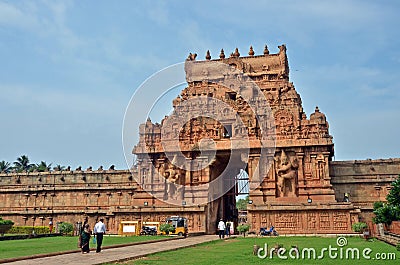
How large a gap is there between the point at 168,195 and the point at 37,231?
12.0m

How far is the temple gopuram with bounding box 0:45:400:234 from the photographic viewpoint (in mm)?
36156

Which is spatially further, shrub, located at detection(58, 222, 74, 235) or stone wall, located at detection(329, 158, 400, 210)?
stone wall, located at detection(329, 158, 400, 210)

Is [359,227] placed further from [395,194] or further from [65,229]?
[65,229]

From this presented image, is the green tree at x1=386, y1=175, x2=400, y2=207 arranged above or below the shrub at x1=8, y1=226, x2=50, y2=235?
above

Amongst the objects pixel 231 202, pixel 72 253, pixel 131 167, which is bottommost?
pixel 72 253

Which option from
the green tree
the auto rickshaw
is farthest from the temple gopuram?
the green tree

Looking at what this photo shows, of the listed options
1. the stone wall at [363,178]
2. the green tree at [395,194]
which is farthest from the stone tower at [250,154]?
the green tree at [395,194]

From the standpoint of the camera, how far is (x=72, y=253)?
17.6m

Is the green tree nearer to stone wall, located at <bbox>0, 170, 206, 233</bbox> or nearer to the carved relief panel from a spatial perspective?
the carved relief panel

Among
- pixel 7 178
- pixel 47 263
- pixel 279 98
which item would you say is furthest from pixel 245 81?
pixel 47 263

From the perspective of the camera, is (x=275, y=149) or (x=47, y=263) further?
(x=275, y=149)

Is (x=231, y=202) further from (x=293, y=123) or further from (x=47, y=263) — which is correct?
(x=47, y=263)

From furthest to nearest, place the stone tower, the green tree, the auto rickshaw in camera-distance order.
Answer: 1. the stone tower
2. the auto rickshaw
3. the green tree

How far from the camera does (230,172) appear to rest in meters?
43.5
